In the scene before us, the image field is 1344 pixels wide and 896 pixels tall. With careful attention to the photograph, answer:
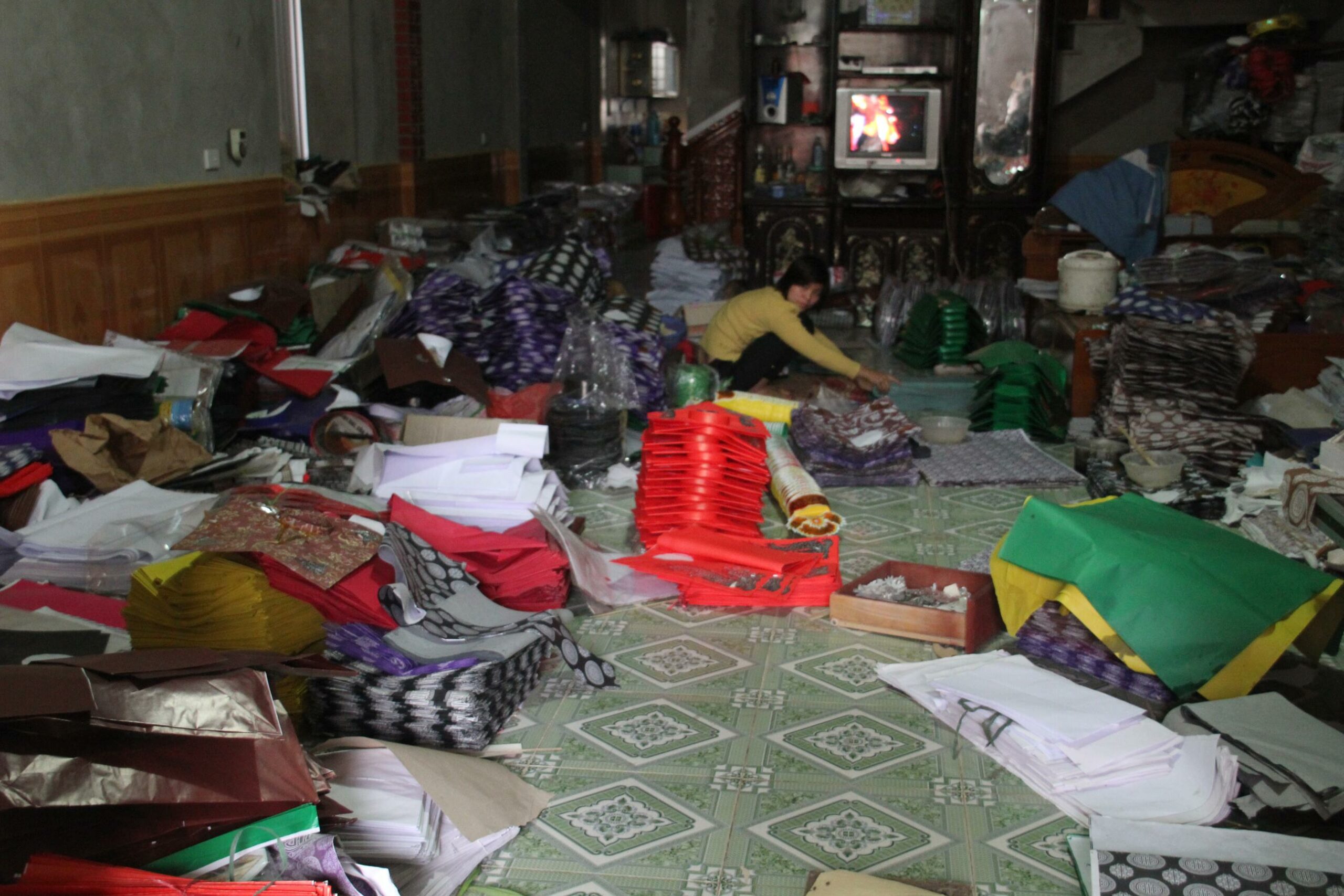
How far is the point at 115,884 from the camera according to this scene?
1712 mm

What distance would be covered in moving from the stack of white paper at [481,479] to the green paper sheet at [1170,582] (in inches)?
64.8

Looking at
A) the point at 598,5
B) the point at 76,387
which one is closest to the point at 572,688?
the point at 76,387

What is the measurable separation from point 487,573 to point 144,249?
235 centimetres

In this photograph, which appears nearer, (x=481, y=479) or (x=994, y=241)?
(x=481, y=479)

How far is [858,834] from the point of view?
7.91 feet

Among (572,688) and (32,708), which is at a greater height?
(32,708)

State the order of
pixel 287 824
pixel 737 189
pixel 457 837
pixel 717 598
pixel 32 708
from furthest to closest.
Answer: pixel 737 189 < pixel 717 598 < pixel 457 837 < pixel 287 824 < pixel 32 708

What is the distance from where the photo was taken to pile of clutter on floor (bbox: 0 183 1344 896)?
187cm

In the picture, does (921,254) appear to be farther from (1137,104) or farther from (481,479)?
(481,479)

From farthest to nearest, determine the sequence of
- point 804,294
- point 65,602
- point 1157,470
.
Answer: point 804,294 < point 1157,470 < point 65,602

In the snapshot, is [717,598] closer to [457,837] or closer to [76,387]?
[457,837]

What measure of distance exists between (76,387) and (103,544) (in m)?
0.69

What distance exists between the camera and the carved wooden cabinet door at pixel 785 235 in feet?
32.4

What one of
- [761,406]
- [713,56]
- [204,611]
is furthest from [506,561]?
[713,56]
